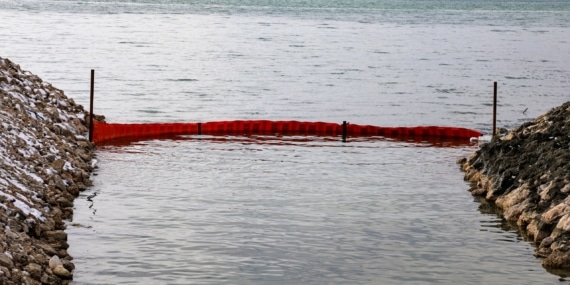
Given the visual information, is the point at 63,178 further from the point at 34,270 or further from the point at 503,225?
the point at 503,225

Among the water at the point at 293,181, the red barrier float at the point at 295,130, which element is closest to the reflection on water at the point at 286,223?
the water at the point at 293,181

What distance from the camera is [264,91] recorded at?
4922cm

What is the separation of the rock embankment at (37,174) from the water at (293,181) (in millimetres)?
450

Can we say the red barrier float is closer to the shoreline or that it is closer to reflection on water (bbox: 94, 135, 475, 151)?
reflection on water (bbox: 94, 135, 475, 151)

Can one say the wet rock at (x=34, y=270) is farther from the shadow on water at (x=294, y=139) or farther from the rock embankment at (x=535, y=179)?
the shadow on water at (x=294, y=139)

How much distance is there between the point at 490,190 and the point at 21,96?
11.2 metres

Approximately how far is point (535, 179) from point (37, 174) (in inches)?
364

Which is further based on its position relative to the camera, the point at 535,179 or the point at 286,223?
the point at 535,179

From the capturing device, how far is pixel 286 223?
20188mm

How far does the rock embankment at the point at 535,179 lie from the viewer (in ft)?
58.9

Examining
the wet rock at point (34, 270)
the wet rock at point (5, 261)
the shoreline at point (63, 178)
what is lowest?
the wet rock at point (34, 270)

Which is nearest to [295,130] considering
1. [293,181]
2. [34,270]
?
[293,181]

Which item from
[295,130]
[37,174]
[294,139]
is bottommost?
[37,174]

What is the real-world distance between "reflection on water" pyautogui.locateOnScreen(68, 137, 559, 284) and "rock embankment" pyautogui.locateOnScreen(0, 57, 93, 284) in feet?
1.45
